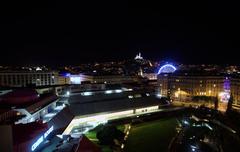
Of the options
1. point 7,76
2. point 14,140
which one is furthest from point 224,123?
point 7,76

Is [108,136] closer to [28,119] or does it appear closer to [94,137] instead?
[94,137]

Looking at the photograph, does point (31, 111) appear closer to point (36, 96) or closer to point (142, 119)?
point (36, 96)

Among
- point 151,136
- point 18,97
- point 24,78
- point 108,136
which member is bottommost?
point 151,136

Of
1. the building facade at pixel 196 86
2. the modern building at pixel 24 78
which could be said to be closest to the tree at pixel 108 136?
the building facade at pixel 196 86

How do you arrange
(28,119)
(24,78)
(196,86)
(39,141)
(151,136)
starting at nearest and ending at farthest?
1. (39,141)
2. (28,119)
3. (151,136)
4. (196,86)
5. (24,78)

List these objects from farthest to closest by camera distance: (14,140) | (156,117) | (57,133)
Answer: (156,117), (57,133), (14,140)

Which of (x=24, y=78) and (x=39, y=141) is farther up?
(x=24, y=78)

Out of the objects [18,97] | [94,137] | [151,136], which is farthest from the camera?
[151,136]

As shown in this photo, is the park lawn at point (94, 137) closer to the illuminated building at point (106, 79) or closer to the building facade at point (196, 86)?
the building facade at point (196, 86)

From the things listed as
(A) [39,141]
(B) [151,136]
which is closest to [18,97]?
(A) [39,141]
